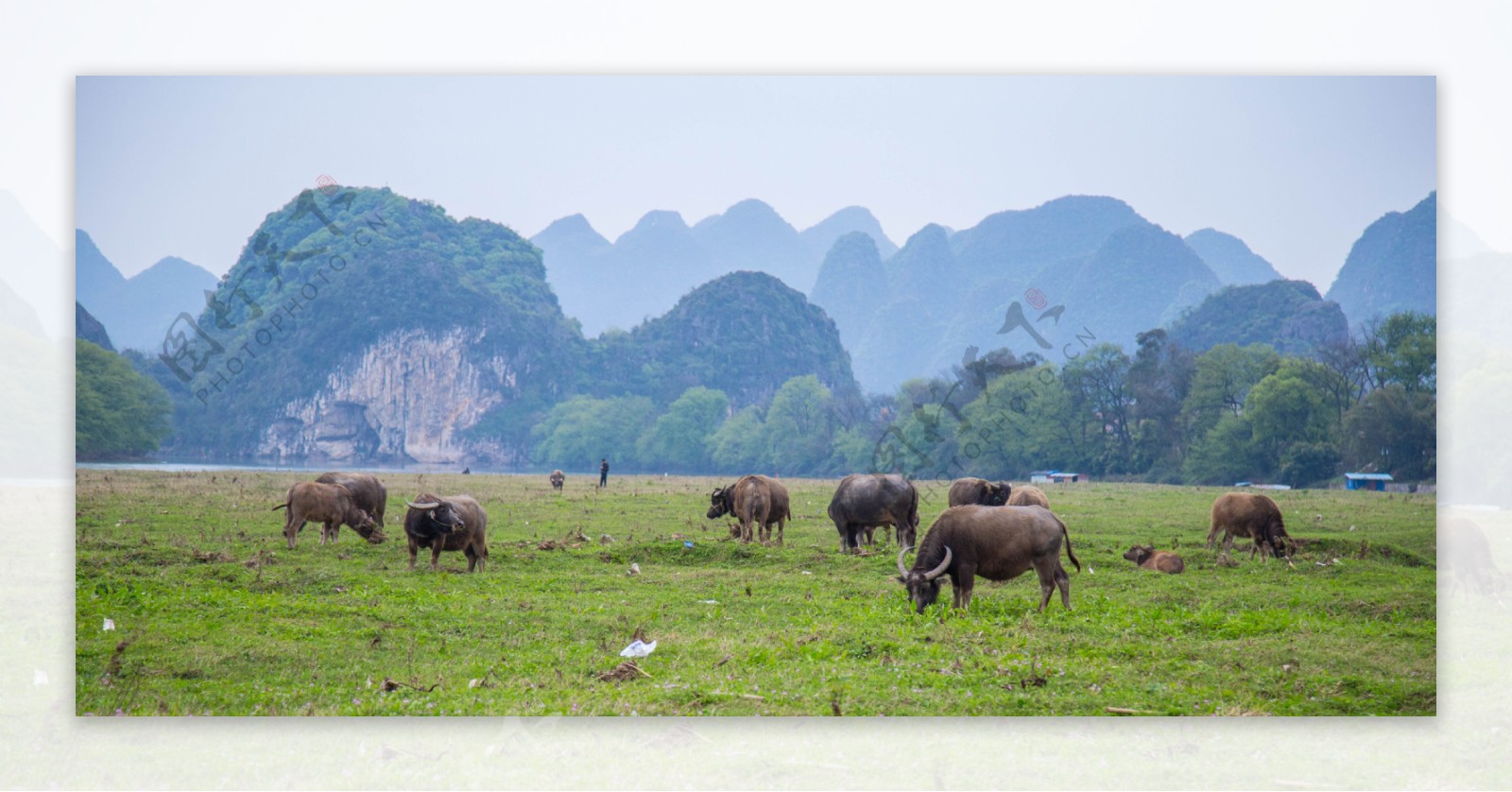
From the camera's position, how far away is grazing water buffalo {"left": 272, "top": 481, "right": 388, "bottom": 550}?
54.1 feet

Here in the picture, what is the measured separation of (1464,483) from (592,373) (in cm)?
8369

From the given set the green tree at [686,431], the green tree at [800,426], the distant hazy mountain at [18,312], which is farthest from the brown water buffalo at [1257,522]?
the green tree at [800,426]

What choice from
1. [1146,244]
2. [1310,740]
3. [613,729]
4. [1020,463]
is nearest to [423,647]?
[613,729]

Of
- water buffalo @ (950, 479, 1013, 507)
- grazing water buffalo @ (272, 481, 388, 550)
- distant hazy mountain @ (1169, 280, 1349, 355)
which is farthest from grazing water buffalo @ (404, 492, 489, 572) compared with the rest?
distant hazy mountain @ (1169, 280, 1349, 355)

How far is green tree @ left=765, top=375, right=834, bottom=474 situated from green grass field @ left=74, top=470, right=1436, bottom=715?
1831 inches

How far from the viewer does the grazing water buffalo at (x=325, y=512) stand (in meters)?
16.5

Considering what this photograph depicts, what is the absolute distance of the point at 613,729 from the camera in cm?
871

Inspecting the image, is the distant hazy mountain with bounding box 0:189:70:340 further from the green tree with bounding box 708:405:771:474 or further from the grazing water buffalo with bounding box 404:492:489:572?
the green tree with bounding box 708:405:771:474

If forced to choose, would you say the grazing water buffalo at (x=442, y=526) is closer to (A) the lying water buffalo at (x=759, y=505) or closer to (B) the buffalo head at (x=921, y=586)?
(A) the lying water buffalo at (x=759, y=505)

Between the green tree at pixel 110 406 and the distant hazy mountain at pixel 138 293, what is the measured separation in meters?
0.50

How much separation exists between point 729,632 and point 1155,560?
748 cm

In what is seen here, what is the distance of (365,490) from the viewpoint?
1900 centimetres

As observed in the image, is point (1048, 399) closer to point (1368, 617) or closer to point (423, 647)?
point (1368, 617)

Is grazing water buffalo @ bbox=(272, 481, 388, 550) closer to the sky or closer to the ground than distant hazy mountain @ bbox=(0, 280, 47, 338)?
closer to the ground
